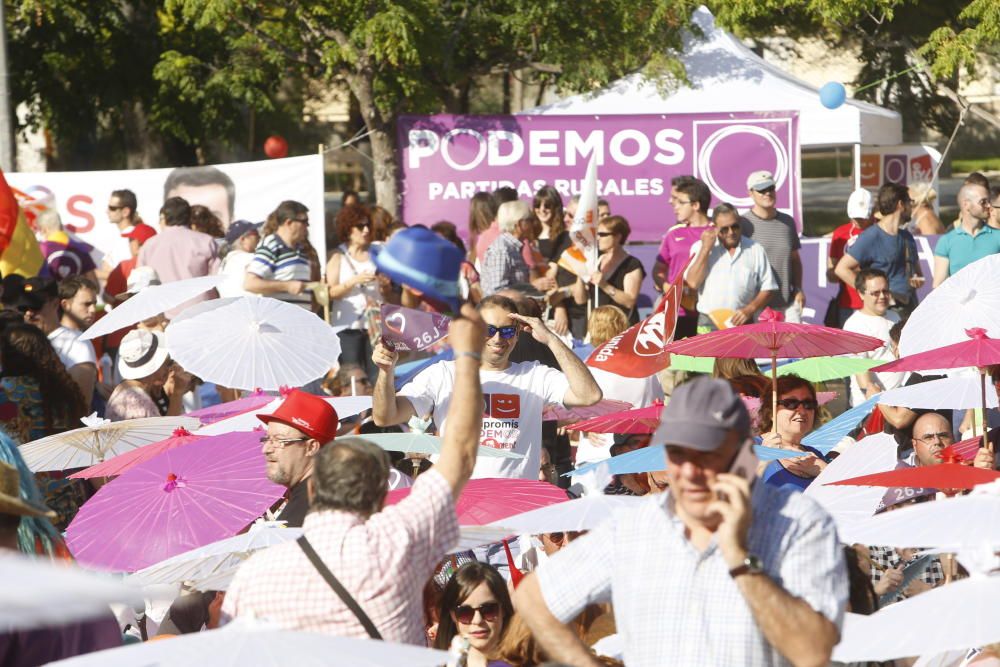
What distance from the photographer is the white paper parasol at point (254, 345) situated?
7.15 meters

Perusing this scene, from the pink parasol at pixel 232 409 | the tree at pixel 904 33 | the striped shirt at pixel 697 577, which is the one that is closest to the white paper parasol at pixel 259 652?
the striped shirt at pixel 697 577

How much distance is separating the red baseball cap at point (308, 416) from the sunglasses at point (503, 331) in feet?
4.99

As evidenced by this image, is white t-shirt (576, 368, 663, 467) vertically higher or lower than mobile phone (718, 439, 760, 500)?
lower

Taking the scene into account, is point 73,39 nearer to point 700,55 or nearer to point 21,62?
point 21,62

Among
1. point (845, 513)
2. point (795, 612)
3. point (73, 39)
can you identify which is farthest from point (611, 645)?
point (73, 39)

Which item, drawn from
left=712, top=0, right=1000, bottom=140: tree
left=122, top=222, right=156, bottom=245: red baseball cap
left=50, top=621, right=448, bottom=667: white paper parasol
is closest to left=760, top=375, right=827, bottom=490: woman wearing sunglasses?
left=50, top=621, right=448, bottom=667: white paper parasol

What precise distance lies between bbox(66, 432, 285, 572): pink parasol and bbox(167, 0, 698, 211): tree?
13.0 m

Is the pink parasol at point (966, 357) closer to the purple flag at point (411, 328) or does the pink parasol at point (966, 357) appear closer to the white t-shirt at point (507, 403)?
the white t-shirt at point (507, 403)

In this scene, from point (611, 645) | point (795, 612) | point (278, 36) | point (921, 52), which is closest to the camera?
point (795, 612)

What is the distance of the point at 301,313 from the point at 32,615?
5.28 metres

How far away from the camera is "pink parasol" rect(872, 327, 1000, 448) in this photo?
6.29 meters

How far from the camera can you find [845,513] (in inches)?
212

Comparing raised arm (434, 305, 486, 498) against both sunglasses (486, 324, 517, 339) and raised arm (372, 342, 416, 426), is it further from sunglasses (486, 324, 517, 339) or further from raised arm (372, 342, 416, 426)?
sunglasses (486, 324, 517, 339)

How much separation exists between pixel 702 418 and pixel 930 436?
4320 mm
